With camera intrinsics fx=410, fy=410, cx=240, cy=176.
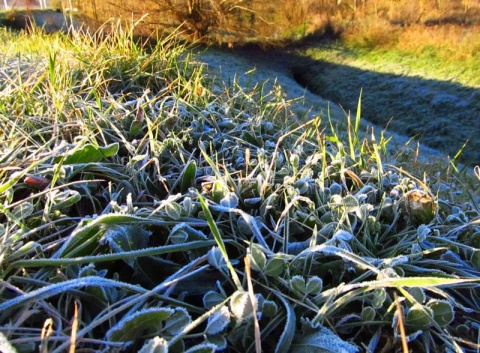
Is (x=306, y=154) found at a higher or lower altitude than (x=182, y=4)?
lower

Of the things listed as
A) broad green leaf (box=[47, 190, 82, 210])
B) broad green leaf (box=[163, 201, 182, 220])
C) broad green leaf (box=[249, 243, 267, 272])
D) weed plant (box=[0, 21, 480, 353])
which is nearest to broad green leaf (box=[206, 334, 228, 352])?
weed plant (box=[0, 21, 480, 353])

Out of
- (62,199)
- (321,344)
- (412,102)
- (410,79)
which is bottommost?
(412,102)

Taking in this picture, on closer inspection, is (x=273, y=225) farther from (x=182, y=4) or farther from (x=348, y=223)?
(x=182, y=4)

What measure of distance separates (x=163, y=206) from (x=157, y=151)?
351 millimetres

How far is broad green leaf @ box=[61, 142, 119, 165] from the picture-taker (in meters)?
0.91

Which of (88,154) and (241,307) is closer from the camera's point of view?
(241,307)

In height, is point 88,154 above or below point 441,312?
above

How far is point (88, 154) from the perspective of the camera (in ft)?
3.07

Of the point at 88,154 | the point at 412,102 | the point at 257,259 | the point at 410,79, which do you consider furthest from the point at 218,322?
the point at 410,79

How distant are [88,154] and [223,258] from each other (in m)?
0.47

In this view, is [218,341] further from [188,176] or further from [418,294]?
[188,176]

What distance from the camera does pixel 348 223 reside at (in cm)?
76

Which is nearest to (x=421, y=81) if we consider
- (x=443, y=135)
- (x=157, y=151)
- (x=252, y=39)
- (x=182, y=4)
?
(x=443, y=135)

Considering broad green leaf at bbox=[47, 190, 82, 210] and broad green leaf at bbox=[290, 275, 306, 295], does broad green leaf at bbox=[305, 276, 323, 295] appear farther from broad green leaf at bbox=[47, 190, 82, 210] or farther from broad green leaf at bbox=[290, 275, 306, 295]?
broad green leaf at bbox=[47, 190, 82, 210]
